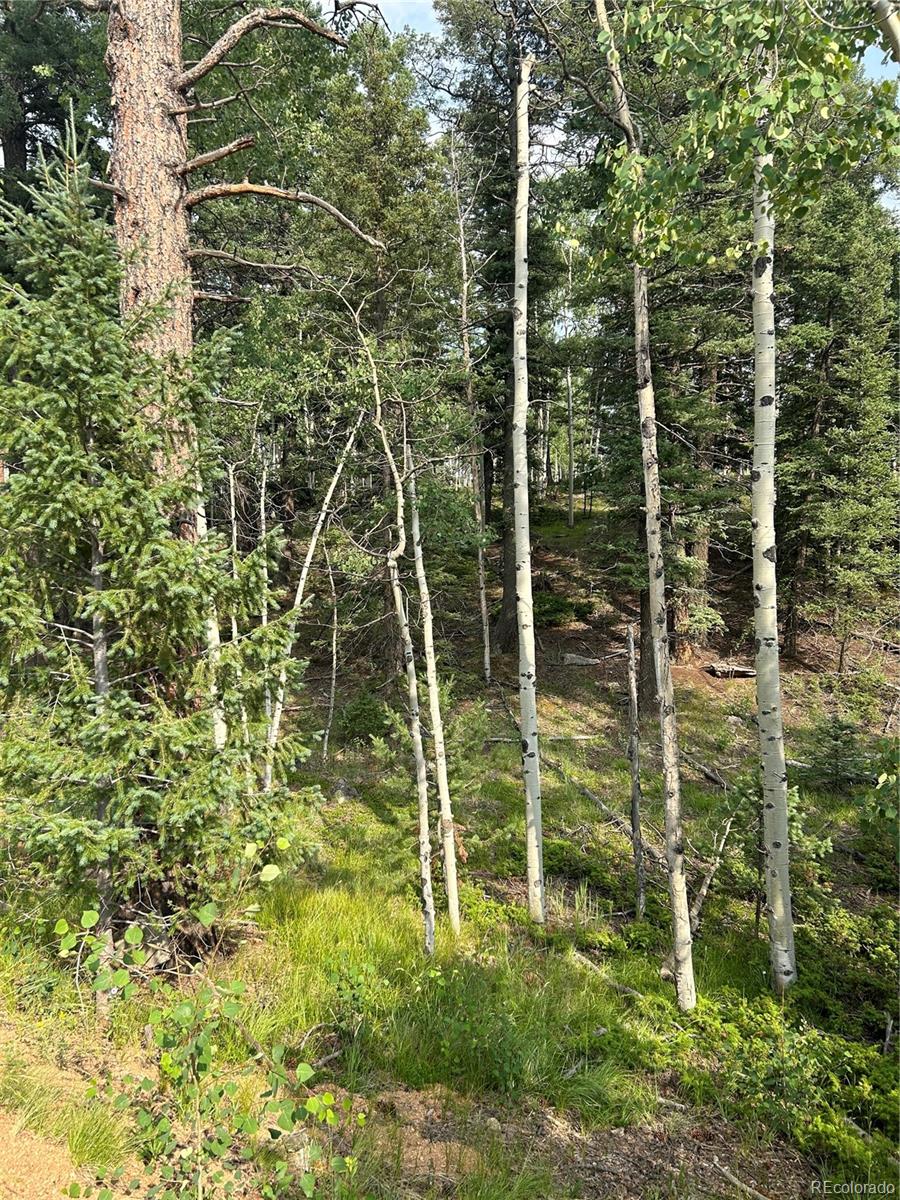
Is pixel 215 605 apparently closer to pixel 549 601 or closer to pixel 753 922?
pixel 753 922

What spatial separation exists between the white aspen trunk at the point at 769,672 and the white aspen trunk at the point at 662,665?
32.1 inches

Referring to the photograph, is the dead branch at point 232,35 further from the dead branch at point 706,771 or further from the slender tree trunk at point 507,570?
the dead branch at point 706,771

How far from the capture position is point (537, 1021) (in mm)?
4941

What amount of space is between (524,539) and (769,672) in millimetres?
2762

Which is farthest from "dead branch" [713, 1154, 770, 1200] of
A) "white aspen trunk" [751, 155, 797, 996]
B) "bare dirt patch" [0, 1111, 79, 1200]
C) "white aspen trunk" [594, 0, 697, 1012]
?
"bare dirt patch" [0, 1111, 79, 1200]

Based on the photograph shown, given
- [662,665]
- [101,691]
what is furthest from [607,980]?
[101,691]

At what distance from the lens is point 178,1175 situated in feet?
8.80

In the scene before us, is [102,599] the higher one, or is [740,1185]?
[102,599]

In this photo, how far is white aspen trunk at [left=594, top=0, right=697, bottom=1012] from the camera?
5.40 meters

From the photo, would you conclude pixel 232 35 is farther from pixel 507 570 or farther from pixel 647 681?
pixel 647 681

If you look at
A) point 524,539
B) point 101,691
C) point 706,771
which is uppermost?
point 524,539

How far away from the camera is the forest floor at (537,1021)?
11.3ft

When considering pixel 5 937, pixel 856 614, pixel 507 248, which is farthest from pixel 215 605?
pixel 856 614

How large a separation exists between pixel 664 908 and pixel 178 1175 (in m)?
5.88
